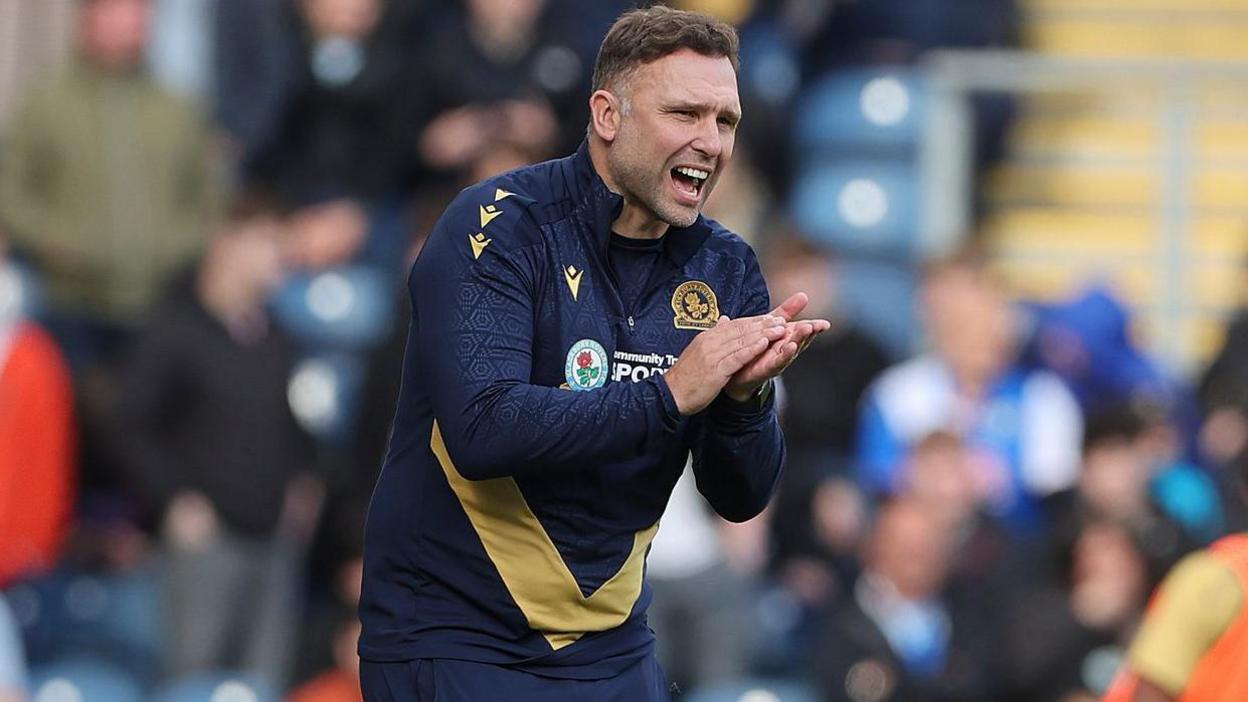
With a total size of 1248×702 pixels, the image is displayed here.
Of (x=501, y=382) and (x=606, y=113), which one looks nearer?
(x=501, y=382)

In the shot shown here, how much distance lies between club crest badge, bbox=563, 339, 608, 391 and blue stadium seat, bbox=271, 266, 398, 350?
517cm

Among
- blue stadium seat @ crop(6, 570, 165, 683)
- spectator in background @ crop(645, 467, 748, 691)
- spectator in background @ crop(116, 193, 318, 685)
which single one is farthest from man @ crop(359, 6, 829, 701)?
blue stadium seat @ crop(6, 570, 165, 683)

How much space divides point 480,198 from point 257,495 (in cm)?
462

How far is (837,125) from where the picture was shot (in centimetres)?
1055

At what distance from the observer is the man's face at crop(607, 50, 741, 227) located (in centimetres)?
439

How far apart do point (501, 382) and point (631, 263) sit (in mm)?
450

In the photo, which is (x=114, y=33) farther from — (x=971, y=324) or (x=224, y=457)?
(x=971, y=324)

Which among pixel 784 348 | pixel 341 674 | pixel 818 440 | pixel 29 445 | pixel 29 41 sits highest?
pixel 29 41

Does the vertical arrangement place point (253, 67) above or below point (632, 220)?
above

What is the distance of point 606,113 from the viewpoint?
178 inches

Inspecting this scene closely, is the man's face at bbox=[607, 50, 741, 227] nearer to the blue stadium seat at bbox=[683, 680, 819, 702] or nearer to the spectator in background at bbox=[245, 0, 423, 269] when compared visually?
the blue stadium seat at bbox=[683, 680, 819, 702]

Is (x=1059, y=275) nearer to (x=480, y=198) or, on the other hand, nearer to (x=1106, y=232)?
(x=1106, y=232)

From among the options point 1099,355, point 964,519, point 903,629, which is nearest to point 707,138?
point 903,629

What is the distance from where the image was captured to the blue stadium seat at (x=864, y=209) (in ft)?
33.6
